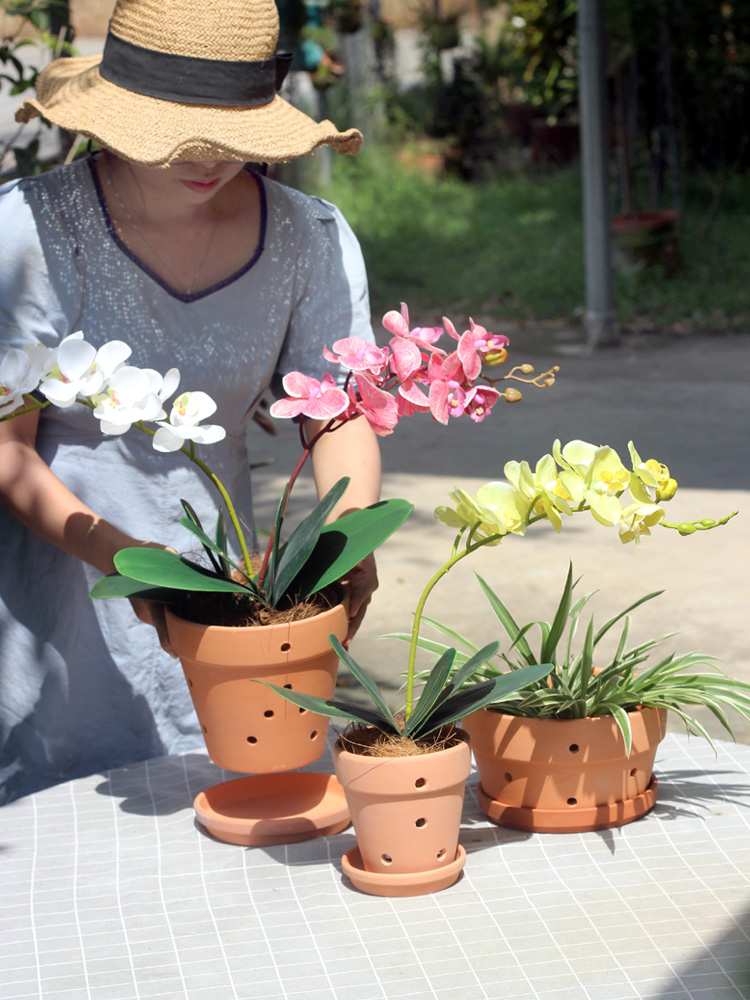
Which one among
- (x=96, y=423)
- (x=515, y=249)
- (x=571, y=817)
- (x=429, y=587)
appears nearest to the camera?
(x=429, y=587)

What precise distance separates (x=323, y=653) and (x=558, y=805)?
33cm

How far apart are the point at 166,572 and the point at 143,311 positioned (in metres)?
0.61

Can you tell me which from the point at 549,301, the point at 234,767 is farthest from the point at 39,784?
the point at 549,301

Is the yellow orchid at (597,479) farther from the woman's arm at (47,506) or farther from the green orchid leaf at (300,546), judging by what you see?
the woman's arm at (47,506)

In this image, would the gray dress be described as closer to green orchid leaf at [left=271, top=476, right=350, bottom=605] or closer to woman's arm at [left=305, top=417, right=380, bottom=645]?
woman's arm at [left=305, top=417, right=380, bottom=645]

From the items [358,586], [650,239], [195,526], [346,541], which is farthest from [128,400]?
[650,239]

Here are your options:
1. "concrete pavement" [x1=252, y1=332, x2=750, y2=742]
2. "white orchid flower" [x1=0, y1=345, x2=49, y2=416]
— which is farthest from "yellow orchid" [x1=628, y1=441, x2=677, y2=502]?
"concrete pavement" [x1=252, y1=332, x2=750, y2=742]

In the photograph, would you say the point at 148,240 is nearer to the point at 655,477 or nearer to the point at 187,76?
the point at 187,76

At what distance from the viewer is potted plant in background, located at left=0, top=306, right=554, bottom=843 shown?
1252mm

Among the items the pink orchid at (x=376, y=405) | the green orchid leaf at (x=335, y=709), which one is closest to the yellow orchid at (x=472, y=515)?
the pink orchid at (x=376, y=405)

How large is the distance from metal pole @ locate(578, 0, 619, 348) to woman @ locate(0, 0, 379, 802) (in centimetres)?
527

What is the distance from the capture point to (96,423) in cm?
186

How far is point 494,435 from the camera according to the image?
5602mm

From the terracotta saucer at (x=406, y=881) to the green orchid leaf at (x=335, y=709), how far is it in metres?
0.15
